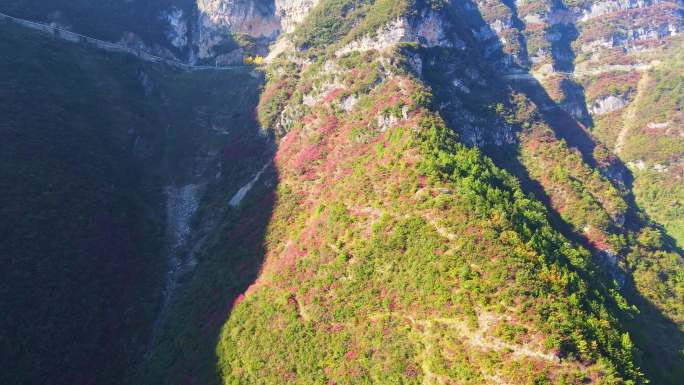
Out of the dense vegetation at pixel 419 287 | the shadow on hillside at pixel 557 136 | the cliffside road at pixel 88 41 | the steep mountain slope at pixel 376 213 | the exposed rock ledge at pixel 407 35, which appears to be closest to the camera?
the dense vegetation at pixel 419 287

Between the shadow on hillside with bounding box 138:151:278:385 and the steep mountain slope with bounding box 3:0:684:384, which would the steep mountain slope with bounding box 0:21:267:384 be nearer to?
the steep mountain slope with bounding box 3:0:684:384

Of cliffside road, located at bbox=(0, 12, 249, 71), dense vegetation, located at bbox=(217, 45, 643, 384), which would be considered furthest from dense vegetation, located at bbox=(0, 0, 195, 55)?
dense vegetation, located at bbox=(217, 45, 643, 384)

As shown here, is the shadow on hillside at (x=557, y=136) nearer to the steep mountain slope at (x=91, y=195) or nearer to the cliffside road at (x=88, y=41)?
the steep mountain slope at (x=91, y=195)

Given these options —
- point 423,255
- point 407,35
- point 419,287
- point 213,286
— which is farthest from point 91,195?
point 407,35

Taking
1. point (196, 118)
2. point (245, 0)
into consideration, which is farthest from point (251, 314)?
A: point (245, 0)

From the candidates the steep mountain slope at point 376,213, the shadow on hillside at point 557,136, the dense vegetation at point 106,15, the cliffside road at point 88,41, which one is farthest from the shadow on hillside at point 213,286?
the dense vegetation at point 106,15

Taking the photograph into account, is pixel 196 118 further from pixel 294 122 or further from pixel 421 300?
pixel 421 300

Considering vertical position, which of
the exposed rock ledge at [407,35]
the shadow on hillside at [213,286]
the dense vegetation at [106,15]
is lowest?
the shadow on hillside at [213,286]
